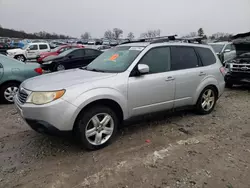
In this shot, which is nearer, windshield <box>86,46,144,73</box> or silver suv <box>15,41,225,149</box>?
silver suv <box>15,41,225,149</box>

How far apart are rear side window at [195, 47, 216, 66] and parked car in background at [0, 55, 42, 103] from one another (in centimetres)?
449

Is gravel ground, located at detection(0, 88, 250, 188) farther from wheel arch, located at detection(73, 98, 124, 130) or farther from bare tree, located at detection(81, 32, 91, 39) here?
bare tree, located at detection(81, 32, 91, 39)

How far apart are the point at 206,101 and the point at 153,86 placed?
5.97 ft

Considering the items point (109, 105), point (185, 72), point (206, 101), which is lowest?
point (206, 101)

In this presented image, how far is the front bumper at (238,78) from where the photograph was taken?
24.4 ft

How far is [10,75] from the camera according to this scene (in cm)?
574

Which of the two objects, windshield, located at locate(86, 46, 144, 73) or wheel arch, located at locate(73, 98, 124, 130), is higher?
windshield, located at locate(86, 46, 144, 73)

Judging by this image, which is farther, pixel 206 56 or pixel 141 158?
pixel 206 56

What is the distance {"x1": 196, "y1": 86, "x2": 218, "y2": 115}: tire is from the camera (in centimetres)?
477

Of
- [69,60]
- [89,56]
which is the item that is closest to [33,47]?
[69,60]

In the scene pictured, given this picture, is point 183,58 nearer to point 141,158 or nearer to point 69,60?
point 141,158

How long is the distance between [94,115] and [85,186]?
3.34ft

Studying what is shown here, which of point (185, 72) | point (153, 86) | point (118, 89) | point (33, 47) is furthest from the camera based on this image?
point (33, 47)

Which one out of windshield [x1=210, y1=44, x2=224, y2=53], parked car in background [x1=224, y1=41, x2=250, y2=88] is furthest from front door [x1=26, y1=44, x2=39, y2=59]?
parked car in background [x1=224, y1=41, x2=250, y2=88]
